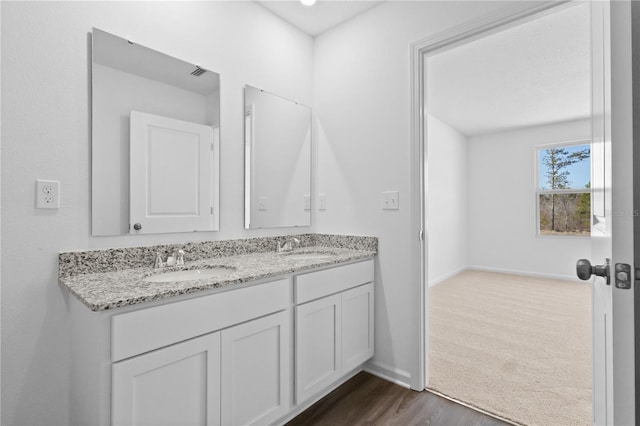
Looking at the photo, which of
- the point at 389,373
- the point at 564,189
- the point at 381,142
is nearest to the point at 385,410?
the point at 389,373

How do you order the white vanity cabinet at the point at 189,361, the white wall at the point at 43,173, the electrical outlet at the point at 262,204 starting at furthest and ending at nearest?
the electrical outlet at the point at 262,204 → the white wall at the point at 43,173 → the white vanity cabinet at the point at 189,361

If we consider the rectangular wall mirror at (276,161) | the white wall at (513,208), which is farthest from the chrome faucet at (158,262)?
the white wall at (513,208)

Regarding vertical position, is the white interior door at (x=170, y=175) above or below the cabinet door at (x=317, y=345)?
above

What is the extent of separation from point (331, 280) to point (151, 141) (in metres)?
1.21

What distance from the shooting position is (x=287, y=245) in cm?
230

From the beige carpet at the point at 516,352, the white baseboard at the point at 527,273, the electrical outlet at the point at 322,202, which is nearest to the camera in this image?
the beige carpet at the point at 516,352

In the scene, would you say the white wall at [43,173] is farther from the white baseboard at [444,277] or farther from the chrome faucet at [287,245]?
the white baseboard at [444,277]

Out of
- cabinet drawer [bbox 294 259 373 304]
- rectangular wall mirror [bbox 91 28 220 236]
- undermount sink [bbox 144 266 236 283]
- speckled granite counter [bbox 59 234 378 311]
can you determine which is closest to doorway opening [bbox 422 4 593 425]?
cabinet drawer [bbox 294 259 373 304]

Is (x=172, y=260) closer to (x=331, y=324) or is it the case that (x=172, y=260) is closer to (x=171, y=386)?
(x=171, y=386)

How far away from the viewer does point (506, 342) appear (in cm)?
265

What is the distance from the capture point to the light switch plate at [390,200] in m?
2.07

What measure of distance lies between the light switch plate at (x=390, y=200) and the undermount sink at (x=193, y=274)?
1.06 metres

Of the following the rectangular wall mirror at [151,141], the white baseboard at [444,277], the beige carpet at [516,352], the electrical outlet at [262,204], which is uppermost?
the rectangular wall mirror at [151,141]

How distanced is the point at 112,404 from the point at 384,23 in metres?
2.44
